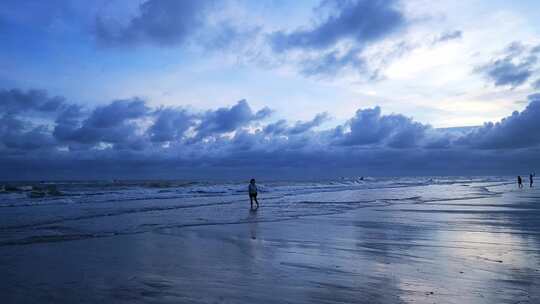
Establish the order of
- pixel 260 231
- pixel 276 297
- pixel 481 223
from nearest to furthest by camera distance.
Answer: pixel 276 297
pixel 260 231
pixel 481 223

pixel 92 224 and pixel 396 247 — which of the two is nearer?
pixel 396 247

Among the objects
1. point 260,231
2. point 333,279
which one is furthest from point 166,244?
point 333,279

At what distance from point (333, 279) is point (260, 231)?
7.52 meters

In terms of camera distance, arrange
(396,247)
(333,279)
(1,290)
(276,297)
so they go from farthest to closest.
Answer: (396,247) < (333,279) < (1,290) < (276,297)

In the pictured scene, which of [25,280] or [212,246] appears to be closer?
[25,280]

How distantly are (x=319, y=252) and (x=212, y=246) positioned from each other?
303 cm

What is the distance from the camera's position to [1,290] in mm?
7020

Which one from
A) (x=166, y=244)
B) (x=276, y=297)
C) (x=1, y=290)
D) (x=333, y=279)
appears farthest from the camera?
(x=166, y=244)

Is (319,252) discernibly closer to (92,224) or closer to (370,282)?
(370,282)

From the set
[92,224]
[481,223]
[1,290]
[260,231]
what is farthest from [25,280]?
[481,223]

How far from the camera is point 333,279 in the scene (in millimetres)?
7480

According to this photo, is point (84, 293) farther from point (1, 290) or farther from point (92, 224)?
point (92, 224)

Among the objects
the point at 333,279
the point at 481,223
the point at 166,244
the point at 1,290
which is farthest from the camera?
the point at 481,223

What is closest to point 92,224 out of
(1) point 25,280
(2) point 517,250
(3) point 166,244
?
(3) point 166,244
